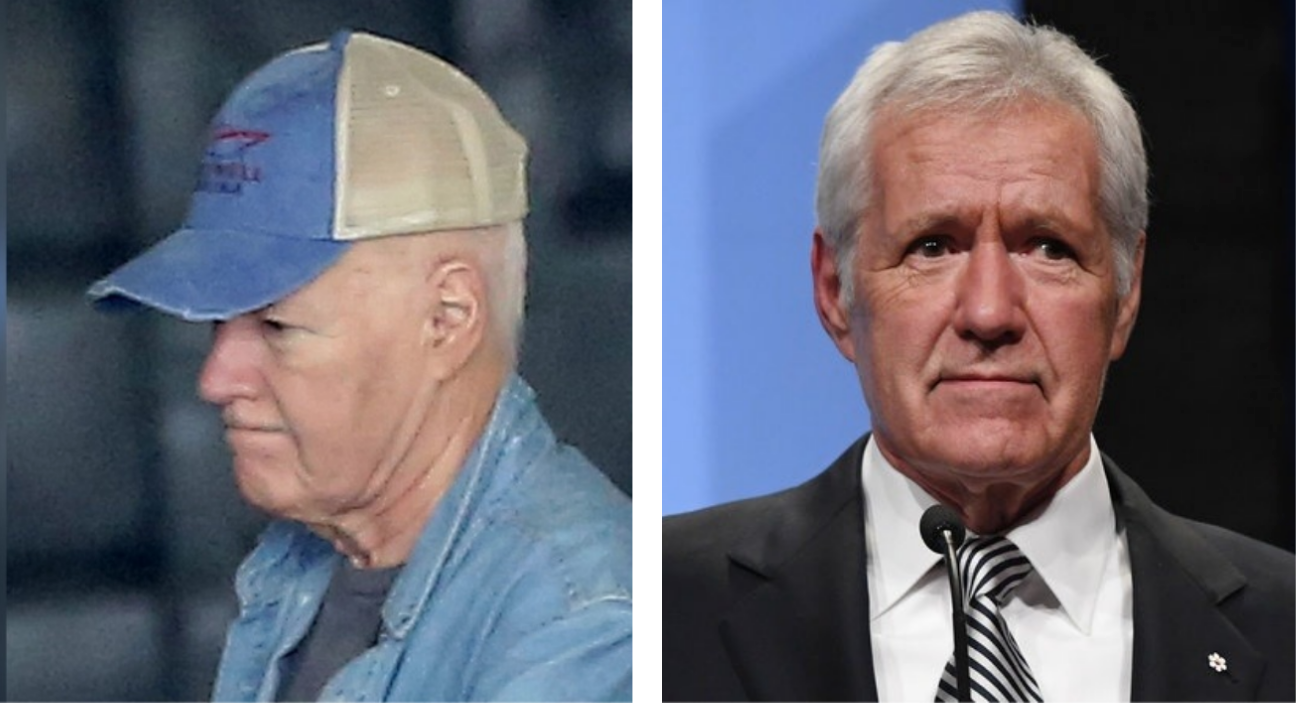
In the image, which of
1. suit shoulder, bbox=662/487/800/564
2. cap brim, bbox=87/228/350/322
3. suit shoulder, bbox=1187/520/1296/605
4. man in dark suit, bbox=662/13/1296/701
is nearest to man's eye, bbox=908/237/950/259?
man in dark suit, bbox=662/13/1296/701

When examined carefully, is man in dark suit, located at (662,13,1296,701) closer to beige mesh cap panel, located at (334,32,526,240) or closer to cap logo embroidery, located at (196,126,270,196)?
beige mesh cap panel, located at (334,32,526,240)

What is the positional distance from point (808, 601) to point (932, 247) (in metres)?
0.56

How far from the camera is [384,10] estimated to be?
12.0 feet

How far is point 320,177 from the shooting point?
11.9 ft

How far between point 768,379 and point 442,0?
2.54ft

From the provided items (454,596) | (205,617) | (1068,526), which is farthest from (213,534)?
(1068,526)

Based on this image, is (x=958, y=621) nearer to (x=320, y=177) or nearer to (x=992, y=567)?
(x=992, y=567)

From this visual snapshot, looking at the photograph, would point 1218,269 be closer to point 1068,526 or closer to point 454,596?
point 1068,526

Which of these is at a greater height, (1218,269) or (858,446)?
(1218,269)

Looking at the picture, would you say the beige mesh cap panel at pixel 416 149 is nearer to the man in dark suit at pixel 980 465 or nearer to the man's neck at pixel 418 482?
the man's neck at pixel 418 482

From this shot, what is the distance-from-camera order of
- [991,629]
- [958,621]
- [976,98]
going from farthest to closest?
1. [976,98]
2. [991,629]
3. [958,621]

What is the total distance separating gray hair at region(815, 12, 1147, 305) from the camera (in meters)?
3.55

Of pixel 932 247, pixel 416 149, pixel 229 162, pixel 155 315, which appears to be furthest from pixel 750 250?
pixel 155 315

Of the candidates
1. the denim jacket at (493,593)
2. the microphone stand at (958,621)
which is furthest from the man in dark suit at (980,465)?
the microphone stand at (958,621)
